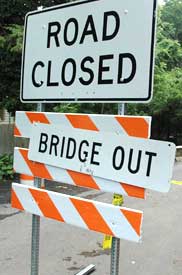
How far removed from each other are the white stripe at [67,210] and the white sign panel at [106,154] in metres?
0.25

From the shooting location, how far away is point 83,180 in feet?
10.8

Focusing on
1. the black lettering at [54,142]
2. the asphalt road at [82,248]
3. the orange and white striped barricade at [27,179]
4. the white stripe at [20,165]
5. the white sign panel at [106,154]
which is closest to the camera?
the white sign panel at [106,154]

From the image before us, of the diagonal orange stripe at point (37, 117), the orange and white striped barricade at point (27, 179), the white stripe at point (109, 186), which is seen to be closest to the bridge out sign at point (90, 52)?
the diagonal orange stripe at point (37, 117)

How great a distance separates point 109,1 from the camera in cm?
321

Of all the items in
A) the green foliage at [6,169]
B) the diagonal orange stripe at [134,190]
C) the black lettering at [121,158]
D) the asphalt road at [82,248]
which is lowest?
the asphalt road at [82,248]

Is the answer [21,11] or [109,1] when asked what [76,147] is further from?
[21,11]

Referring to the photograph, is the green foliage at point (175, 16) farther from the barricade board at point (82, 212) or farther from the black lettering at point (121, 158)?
the black lettering at point (121, 158)

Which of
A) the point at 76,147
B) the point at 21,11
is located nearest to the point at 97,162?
the point at 76,147

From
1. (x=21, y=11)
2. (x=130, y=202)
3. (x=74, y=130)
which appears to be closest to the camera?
(x=74, y=130)

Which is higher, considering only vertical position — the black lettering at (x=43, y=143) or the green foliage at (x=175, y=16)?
the green foliage at (x=175, y=16)

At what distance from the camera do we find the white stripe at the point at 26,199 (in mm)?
3562

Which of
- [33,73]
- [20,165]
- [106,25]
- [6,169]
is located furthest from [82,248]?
[6,169]

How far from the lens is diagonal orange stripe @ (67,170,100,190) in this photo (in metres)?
3.22

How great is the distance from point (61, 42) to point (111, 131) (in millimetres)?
873
